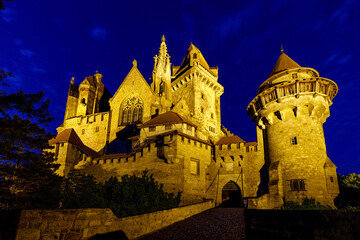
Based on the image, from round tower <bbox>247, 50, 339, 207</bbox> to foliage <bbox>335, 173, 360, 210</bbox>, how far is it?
647mm

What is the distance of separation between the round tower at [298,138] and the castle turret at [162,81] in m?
14.1

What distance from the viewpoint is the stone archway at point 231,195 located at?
76.5 ft

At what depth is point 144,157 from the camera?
2145cm

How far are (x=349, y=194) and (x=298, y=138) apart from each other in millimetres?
5534

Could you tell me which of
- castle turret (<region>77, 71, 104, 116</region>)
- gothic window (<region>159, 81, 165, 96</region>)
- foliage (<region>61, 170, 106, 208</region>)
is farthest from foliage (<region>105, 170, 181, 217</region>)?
castle turret (<region>77, 71, 104, 116</region>)

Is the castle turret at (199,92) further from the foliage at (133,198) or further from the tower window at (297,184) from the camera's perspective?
the foliage at (133,198)

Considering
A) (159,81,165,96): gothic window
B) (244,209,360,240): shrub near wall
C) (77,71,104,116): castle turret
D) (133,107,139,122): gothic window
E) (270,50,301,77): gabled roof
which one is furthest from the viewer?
(77,71,104,116): castle turret

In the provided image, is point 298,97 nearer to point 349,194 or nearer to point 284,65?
point 284,65

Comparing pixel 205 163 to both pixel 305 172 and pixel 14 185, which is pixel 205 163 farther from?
pixel 14 185

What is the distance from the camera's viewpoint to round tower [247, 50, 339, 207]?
18.2 meters

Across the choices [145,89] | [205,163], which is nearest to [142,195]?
[205,163]

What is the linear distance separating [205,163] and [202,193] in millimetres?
3048

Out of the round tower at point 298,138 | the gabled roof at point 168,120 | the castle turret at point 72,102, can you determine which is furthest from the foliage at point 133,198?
the castle turret at point 72,102

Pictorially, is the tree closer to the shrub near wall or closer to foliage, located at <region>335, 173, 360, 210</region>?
the shrub near wall
